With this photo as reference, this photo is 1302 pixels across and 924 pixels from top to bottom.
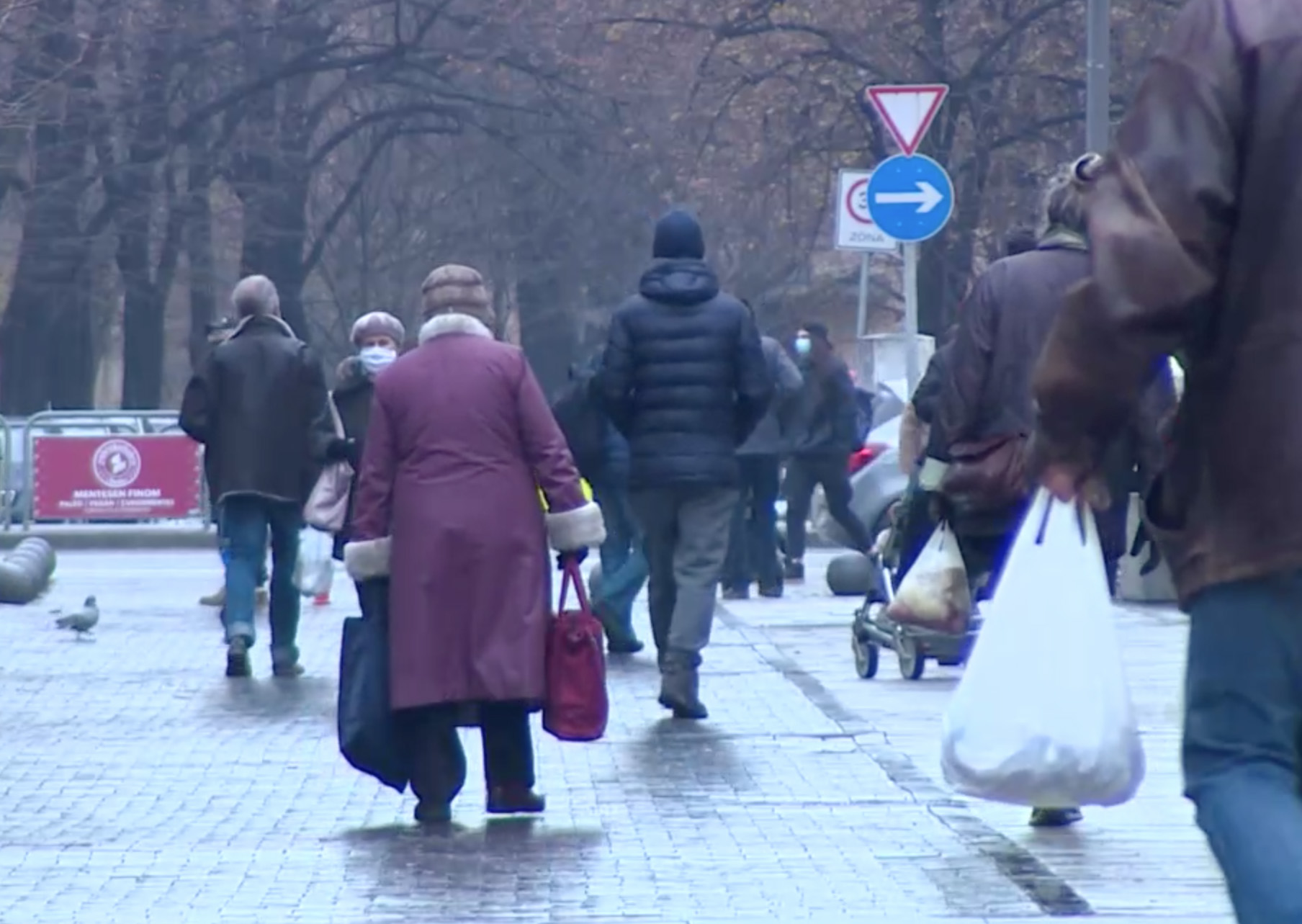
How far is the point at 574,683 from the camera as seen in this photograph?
8688 millimetres

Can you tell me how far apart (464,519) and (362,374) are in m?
5.31

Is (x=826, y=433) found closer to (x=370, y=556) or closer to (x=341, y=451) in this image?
(x=341, y=451)

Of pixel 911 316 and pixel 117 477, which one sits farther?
pixel 117 477

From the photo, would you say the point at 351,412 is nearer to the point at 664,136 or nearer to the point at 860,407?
the point at 860,407

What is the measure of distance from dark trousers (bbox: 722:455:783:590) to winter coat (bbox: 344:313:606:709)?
955 cm

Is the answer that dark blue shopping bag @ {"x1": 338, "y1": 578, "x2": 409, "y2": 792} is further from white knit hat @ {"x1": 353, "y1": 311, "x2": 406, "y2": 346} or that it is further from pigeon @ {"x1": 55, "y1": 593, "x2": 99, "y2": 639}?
pigeon @ {"x1": 55, "y1": 593, "x2": 99, "y2": 639}

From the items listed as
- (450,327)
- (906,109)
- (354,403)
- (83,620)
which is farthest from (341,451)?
(906,109)

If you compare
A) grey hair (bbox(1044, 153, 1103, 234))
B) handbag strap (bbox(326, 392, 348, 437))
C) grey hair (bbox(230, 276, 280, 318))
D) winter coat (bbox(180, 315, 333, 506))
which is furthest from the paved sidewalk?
grey hair (bbox(230, 276, 280, 318))

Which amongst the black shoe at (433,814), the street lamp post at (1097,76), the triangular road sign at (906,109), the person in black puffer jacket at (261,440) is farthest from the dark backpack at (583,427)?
the black shoe at (433,814)

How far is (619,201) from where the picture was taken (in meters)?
35.7

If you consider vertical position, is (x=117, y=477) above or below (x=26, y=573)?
below

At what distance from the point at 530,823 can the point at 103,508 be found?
18.7 m

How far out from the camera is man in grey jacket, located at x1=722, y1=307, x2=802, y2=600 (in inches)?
724

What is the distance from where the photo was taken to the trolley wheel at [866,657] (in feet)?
42.9
